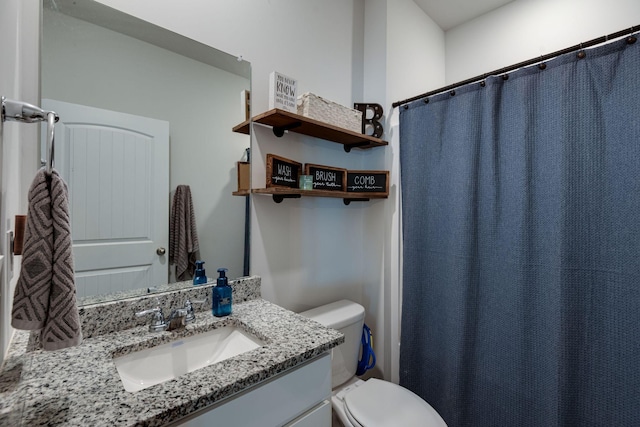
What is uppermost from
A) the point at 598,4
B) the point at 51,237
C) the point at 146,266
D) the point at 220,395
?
the point at 598,4

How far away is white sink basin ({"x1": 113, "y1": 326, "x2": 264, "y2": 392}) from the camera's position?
0.86m

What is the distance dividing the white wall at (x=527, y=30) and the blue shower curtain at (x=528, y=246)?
0.81 metres

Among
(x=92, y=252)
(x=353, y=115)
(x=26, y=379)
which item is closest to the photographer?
(x=26, y=379)

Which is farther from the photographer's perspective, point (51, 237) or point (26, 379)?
point (26, 379)

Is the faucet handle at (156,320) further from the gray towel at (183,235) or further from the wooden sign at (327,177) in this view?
the wooden sign at (327,177)

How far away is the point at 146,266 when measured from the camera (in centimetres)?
107

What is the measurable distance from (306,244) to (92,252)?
0.91m

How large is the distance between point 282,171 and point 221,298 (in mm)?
602

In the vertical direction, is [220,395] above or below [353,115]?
below

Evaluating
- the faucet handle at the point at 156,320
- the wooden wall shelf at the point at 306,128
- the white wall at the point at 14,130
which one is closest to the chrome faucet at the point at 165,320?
the faucet handle at the point at 156,320

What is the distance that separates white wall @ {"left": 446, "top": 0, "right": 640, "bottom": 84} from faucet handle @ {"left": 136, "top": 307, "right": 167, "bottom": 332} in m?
2.37

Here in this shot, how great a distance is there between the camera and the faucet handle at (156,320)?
3.19 feet

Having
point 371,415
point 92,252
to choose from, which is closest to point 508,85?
point 371,415

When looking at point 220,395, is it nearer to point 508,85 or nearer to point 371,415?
point 371,415
